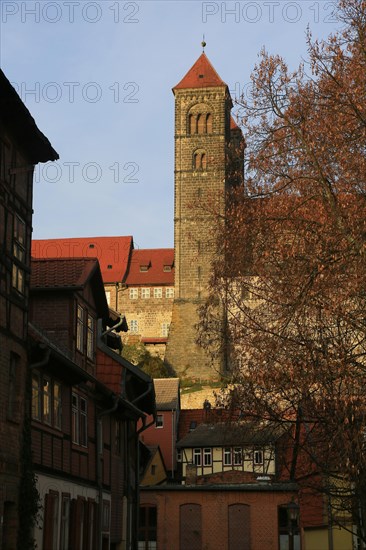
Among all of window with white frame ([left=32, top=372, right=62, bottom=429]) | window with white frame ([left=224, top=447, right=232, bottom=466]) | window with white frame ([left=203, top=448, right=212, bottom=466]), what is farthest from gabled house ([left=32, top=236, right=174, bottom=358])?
window with white frame ([left=32, top=372, right=62, bottom=429])

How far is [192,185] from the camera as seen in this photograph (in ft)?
294

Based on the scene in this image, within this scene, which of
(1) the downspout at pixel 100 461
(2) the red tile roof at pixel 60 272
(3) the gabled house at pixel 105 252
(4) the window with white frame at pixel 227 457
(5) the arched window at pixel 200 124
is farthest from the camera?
(3) the gabled house at pixel 105 252

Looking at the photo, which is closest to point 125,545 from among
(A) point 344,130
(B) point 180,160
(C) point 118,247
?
(A) point 344,130

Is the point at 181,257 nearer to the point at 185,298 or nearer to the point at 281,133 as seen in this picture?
the point at 185,298

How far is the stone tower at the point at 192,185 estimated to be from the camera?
87000mm

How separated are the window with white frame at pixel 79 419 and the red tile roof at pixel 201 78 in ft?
243

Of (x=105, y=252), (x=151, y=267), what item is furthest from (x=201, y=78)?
(x=105, y=252)

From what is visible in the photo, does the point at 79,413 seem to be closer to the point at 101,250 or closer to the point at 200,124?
the point at 200,124

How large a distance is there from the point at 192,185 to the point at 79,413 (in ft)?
226

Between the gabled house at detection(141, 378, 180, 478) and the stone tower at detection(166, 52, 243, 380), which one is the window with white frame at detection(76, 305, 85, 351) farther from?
the stone tower at detection(166, 52, 243, 380)

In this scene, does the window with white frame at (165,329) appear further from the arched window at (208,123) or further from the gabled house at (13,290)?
the gabled house at (13,290)

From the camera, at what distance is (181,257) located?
8881cm

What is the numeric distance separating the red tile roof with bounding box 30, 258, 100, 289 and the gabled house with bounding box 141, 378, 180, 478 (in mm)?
34131

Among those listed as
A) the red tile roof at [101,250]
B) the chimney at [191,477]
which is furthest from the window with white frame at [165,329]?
the chimney at [191,477]
